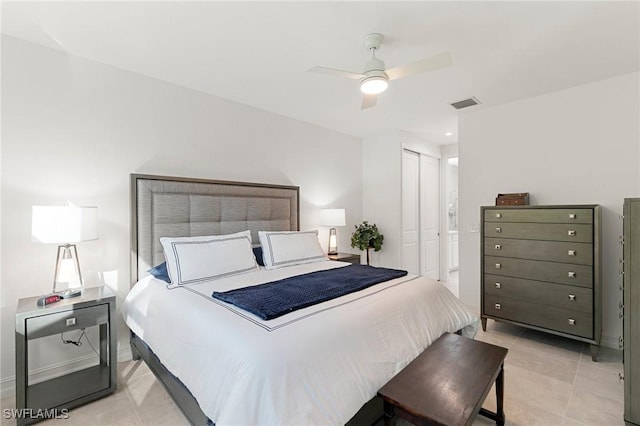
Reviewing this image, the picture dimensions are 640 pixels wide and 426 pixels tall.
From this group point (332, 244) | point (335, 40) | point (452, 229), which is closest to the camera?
point (335, 40)

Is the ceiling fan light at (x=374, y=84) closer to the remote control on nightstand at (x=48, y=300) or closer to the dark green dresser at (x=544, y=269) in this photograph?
the dark green dresser at (x=544, y=269)

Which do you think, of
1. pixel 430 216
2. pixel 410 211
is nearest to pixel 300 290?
pixel 410 211

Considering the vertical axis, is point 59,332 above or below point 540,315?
above

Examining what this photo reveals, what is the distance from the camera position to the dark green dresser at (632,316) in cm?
179

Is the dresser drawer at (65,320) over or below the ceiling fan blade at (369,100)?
below

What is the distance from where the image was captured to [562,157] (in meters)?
3.16

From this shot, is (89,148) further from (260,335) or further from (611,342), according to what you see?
(611,342)

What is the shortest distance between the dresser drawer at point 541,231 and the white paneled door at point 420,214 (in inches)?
66.9

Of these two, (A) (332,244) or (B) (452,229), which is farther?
(B) (452,229)

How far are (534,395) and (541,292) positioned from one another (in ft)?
3.66

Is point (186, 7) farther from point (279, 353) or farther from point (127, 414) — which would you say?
point (127, 414)

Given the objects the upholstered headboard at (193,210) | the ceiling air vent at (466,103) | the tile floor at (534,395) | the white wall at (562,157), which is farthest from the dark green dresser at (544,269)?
the upholstered headboard at (193,210)

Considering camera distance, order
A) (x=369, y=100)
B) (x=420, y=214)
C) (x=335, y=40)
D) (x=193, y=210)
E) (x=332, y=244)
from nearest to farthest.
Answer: (x=335, y=40), (x=369, y=100), (x=193, y=210), (x=332, y=244), (x=420, y=214)

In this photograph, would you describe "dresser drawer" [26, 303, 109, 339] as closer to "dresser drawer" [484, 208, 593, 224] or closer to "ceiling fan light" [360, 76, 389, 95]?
"ceiling fan light" [360, 76, 389, 95]
